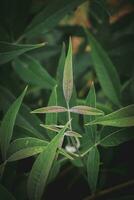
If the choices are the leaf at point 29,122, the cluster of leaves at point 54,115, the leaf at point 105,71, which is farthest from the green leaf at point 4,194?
the leaf at point 105,71

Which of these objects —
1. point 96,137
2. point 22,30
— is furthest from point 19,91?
point 96,137

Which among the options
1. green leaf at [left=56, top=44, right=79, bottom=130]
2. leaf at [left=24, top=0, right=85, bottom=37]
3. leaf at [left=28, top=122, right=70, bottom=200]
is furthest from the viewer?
leaf at [left=24, top=0, right=85, bottom=37]

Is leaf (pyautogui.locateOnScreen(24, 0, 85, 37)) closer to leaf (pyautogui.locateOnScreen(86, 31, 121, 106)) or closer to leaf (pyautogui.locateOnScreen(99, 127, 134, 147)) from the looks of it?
leaf (pyautogui.locateOnScreen(86, 31, 121, 106))

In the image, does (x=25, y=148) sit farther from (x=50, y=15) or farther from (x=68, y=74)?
(x=50, y=15)

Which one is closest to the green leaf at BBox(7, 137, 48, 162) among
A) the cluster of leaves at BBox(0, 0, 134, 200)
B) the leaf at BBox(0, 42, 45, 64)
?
the cluster of leaves at BBox(0, 0, 134, 200)

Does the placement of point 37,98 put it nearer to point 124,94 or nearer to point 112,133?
point 124,94

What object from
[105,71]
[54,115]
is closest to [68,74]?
[54,115]
